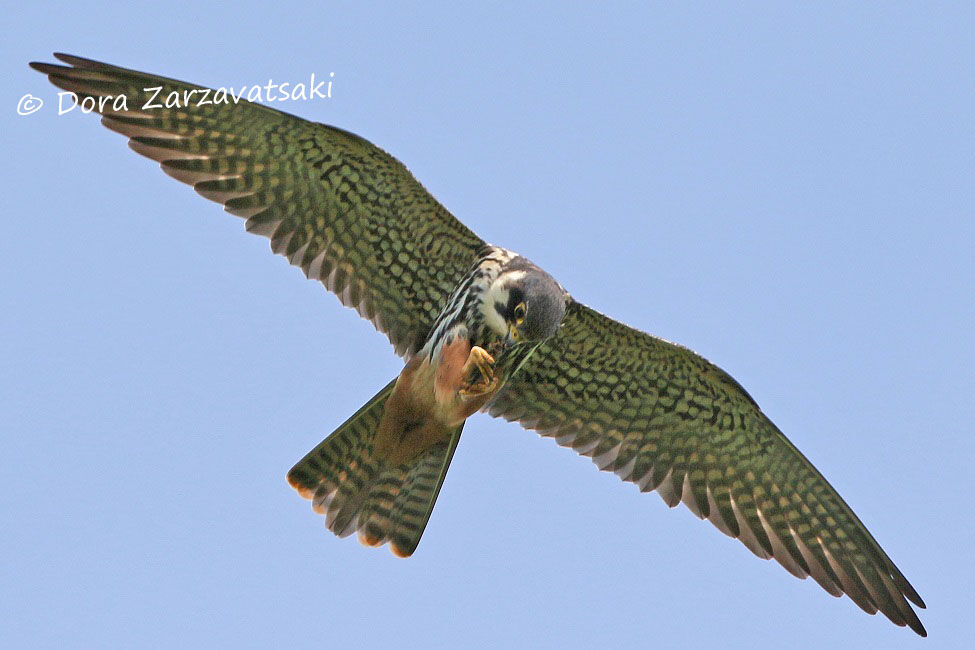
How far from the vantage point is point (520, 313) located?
882 centimetres

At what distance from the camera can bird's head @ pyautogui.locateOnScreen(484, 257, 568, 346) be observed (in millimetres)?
8797

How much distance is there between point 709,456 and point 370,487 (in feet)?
8.13

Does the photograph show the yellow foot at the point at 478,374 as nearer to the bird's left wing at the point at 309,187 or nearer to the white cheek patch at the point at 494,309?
the white cheek patch at the point at 494,309

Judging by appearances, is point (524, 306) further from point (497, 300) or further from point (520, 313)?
point (497, 300)

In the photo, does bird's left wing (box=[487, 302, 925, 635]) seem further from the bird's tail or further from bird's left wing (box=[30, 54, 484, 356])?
bird's left wing (box=[30, 54, 484, 356])

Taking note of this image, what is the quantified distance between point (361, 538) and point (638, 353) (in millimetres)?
2281

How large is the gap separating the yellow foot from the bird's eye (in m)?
0.31

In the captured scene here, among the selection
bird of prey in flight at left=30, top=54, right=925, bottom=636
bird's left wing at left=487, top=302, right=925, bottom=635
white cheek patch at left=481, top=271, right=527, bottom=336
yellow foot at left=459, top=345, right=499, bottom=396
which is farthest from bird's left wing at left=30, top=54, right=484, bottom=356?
bird's left wing at left=487, top=302, right=925, bottom=635

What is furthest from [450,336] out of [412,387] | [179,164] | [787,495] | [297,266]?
[787,495]

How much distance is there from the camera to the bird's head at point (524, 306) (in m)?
8.80

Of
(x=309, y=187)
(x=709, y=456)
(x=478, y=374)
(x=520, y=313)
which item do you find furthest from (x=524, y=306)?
(x=709, y=456)

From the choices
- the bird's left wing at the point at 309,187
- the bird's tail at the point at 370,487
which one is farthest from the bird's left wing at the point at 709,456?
the bird's left wing at the point at 309,187

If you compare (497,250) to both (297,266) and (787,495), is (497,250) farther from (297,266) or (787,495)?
(787,495)

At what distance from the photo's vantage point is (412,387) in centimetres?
928
